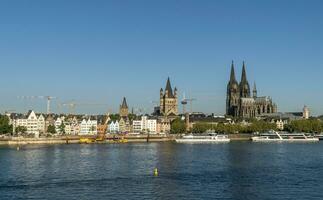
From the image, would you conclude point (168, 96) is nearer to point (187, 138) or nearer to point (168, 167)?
point (187, 138)

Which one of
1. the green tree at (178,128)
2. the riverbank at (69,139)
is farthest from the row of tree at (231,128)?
the riverbank at (69,139)

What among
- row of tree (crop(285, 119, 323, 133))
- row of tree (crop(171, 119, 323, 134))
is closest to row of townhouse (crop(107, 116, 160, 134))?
row of tree (crop(171, 119, 323, 134))

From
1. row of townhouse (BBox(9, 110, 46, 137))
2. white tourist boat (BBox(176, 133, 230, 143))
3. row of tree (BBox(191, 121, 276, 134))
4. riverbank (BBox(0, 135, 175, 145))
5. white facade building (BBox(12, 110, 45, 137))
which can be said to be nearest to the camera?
riverbank (BBox(0, 135, 175, 145))

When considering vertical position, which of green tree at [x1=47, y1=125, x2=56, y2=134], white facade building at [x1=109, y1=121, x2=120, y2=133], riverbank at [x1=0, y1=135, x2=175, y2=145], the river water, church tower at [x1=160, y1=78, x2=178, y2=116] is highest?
church tower at [x1=160, y1=78, x2=178, y2=116]

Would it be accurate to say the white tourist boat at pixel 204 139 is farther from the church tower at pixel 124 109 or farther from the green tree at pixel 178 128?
the church tower at pixel 124 109

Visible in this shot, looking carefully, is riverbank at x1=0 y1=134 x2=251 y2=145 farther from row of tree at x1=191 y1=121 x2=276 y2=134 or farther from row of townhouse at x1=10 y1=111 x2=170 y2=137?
row of townhouse at x1=10 y1=111 x2=170 y2=137

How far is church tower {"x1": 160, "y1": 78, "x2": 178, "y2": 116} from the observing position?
192000mm

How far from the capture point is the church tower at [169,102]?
19200 cm

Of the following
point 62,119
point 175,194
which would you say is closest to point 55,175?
point 175,194

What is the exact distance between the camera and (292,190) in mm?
39438

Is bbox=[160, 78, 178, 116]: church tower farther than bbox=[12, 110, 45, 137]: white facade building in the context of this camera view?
Yes

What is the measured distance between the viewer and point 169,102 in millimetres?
192250

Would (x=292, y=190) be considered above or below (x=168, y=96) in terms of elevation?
below

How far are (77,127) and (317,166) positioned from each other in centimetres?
11390
